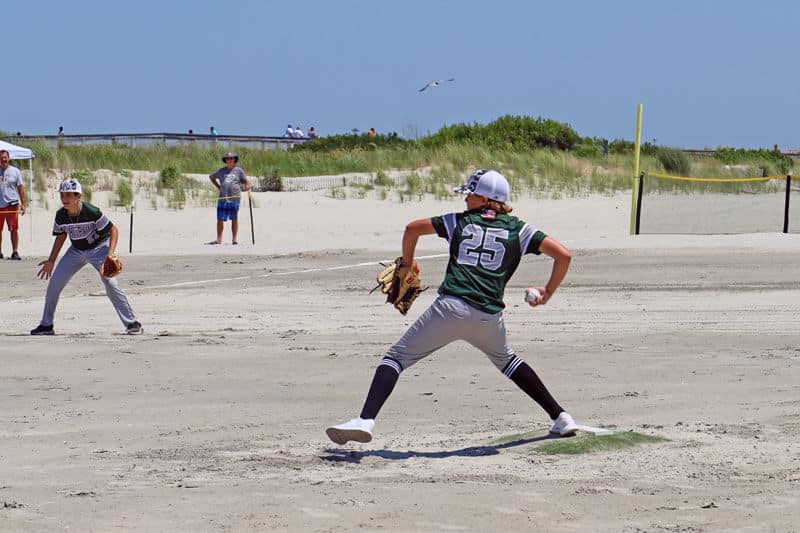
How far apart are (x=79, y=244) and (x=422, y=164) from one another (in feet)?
84.0

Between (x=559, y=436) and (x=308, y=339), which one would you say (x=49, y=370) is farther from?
(x=559, y=436)

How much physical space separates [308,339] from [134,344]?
64.2 inches

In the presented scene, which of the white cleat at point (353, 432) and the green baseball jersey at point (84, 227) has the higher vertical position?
the green baseball jersey at point (84, 227)

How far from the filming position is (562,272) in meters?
8.05

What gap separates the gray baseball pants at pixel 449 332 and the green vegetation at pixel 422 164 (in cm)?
2383

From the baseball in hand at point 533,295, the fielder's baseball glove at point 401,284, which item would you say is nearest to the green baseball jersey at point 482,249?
the baseball in hand at point 533,295

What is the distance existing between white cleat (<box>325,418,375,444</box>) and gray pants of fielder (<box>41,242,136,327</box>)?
6046mm

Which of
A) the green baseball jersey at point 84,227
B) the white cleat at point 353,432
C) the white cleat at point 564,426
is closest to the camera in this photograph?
the white cleat at point 353,432

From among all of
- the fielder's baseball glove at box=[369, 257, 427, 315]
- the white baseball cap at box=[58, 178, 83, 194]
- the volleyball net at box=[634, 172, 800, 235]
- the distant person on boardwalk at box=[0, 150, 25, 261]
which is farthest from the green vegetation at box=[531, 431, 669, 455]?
the volleyball net at box=[634, 172, 800, 235]

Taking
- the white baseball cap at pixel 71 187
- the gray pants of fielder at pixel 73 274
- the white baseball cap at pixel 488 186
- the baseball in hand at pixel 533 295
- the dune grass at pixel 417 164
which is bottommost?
the gray pants of fielder at pixel 73 274

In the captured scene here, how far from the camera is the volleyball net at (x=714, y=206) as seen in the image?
27.6 meters

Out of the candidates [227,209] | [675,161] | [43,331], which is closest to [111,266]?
[43,331]

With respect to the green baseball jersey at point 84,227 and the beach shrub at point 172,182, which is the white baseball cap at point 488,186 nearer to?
the green baseball jersey at point 84,227

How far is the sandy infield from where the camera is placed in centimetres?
701
